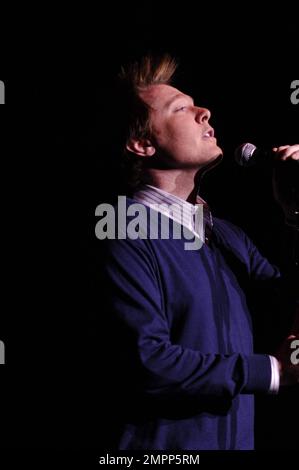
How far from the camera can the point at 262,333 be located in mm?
1901

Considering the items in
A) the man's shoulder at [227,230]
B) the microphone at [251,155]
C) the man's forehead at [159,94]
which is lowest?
the man's shoulder at [227,230]

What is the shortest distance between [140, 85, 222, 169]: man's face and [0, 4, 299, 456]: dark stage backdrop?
→ 0.17 meters

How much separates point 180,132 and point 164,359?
2.19 feet

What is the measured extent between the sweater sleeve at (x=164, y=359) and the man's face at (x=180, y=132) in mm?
400

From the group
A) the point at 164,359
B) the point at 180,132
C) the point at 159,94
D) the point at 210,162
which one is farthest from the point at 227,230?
the point at 164,359

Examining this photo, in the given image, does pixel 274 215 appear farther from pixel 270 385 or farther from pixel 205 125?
pixel 270 385

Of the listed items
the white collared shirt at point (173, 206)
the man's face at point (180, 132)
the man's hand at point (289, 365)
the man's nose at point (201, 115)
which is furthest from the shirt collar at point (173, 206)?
the man's hand at point (289, 365)

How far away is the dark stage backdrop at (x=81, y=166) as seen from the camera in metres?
1.75

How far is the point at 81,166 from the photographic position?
1900 millimetres

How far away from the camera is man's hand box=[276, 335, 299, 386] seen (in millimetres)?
1223

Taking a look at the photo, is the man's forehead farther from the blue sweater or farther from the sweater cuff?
the sweater cuff

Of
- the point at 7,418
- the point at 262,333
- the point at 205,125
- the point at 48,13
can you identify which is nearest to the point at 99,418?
the point at 7,418

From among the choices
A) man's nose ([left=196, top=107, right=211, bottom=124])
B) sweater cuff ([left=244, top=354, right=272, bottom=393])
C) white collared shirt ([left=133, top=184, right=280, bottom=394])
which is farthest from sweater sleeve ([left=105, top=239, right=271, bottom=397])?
man's nose ([left=196, top=107, right=211, bottom=124])

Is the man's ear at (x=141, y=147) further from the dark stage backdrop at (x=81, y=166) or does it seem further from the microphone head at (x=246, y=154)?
the microphone head at (x=246, y=154)
